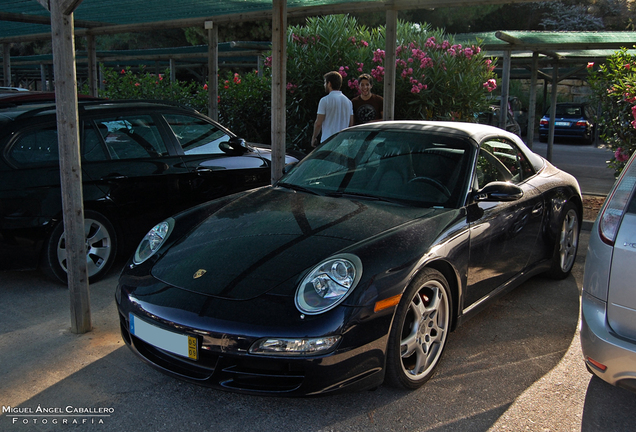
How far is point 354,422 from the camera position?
2.90 m

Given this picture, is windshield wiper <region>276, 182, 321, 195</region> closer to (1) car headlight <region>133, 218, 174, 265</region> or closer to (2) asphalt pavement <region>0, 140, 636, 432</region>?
(1) car headlight <region>133, 218, 174, 265</region>

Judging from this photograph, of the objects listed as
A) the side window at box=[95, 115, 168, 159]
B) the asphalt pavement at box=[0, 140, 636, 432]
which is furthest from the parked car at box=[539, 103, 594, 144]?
the asphalt pavement at box=[0, 140, 636, 432]

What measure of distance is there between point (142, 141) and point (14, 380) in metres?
2.68

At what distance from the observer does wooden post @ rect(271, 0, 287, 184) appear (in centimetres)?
580

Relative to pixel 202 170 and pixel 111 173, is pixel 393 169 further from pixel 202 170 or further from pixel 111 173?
pixel 111 173

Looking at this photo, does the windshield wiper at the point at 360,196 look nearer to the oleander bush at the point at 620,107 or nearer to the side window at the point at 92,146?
the side window at the point at 92,146

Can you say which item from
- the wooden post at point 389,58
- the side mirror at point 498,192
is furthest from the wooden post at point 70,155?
the wooden post at point 389,58

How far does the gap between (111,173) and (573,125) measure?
60.7 ft

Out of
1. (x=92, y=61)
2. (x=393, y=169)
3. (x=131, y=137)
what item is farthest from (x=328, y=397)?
(x=92, y=61)

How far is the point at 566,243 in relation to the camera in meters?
5.10

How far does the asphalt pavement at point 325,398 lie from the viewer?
290 cm

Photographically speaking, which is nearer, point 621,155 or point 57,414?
point 57,414

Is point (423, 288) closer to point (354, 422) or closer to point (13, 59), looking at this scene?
point (354, 422)

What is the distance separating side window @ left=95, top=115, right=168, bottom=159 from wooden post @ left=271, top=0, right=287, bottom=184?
1115mm
